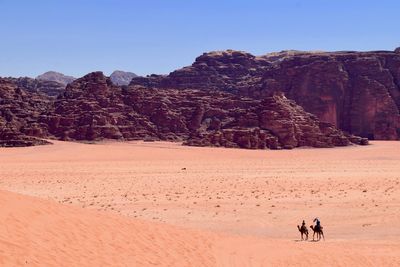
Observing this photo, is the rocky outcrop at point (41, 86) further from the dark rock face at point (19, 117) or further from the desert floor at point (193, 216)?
the desert floor at point (193, 216)

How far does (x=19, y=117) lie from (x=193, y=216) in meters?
65.8

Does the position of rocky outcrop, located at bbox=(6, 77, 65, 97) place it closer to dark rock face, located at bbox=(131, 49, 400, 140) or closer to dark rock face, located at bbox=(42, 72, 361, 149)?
dark rock face, located at bbox=(131, 49, 400, 140)

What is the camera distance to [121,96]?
3401 inches

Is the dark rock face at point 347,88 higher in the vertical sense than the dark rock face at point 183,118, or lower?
higher

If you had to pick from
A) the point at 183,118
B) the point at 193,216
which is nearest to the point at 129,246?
the point at 193,216

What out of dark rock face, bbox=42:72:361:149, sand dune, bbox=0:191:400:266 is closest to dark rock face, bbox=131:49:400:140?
dark rock face, bbox=42:72:361:149

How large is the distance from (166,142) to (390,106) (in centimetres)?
4769

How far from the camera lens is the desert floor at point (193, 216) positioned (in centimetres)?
1272

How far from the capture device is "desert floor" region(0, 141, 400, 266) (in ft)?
41.7

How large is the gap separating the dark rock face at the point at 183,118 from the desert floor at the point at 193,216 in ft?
92.1

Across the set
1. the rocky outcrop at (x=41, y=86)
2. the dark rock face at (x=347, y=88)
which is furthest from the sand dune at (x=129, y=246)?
the rocky outcrop at (x=41, y=86)

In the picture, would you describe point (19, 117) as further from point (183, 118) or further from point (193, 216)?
point (193, 216)

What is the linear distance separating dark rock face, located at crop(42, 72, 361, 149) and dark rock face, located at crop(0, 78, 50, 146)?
2997 millimetres

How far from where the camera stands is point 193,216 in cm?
2244
